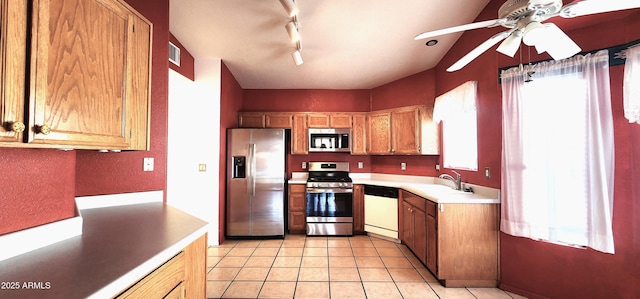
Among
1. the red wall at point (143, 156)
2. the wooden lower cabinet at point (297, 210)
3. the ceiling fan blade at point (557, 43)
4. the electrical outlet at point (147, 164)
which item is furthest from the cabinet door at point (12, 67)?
the wooden lower cabinet at point (297, 210)

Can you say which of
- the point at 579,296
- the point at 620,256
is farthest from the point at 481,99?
the point at 579,296

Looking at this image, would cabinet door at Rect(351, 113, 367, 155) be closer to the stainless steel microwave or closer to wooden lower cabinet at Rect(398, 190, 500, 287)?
the stainless steel microwave

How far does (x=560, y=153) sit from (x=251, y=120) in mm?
3880

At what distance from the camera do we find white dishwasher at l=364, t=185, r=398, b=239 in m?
3.37

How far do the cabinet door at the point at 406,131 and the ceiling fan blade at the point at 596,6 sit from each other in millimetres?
2292

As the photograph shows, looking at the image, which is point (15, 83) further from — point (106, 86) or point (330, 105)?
point (330, 105)

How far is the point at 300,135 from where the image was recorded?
402 centimetres

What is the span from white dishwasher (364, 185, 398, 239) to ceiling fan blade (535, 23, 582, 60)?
2375mm

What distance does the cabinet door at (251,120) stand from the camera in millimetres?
3992

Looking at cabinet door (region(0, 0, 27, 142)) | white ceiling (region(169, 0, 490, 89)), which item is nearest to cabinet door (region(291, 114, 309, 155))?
white ceiling (region(169, 0, 490, 89))

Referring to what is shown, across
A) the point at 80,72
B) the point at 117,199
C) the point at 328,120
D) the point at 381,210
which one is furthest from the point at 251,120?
the point at 80,72

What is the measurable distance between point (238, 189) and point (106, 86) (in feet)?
8.09

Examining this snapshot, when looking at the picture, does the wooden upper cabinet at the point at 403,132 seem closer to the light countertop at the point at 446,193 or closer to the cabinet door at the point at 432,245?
the light countertop at the point at 446,193

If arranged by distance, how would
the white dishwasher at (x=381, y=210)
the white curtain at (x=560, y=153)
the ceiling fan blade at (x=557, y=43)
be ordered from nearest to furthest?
1. the ceiling fan blade at (x=557, y=43)
2. the white curtain at (x=560, y=153)
3. the white dishwasher at (x=381, y=210)
